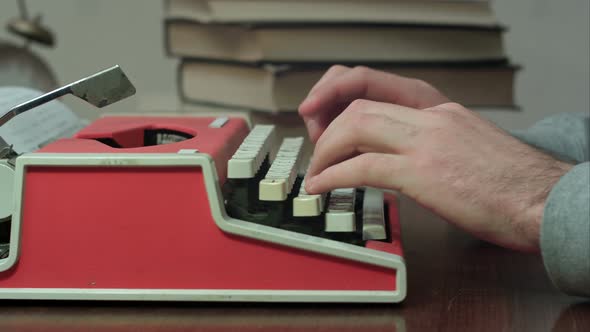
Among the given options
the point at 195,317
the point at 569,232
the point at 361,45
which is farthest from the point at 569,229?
the point at 361,45

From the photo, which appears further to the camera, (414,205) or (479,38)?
(479,38)

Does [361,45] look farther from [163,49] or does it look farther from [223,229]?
[223,229]

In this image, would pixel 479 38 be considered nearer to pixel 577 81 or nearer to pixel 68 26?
pixel 577 81

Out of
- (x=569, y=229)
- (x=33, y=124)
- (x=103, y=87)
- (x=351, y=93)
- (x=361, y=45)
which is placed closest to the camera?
(x=569, y=229)

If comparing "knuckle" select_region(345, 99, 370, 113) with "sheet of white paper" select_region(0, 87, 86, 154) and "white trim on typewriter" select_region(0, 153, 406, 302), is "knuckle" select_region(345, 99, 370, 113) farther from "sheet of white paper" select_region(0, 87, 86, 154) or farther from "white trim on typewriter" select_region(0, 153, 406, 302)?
"sheet of white paper" select_region(0, 87, 86, 154)

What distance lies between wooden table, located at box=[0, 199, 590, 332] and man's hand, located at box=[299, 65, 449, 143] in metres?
0.28

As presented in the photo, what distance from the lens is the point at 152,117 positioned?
1003 millimetres

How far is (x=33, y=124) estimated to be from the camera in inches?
36.4

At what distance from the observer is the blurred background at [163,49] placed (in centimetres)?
187

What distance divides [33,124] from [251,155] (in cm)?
30

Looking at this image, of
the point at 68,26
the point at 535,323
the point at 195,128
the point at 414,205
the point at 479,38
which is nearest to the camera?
the point at 535,323

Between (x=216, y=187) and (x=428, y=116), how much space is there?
205 mm

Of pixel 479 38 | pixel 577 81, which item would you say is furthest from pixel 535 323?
pixel 577 81

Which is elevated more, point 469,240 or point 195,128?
point 195,128
